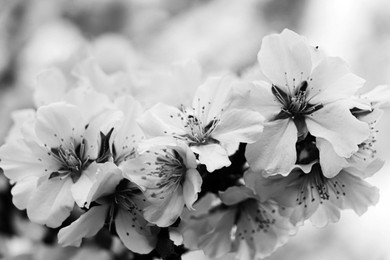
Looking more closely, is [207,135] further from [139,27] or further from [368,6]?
[368,6]

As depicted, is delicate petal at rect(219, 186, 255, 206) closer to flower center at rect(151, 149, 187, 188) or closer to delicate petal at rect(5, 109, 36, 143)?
flower center at rect(151, 149, 187, 188)

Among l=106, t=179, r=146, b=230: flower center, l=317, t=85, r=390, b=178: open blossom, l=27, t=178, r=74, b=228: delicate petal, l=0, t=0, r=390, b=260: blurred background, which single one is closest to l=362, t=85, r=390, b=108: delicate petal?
l=317, t=85, r=390, b=178: open blossom

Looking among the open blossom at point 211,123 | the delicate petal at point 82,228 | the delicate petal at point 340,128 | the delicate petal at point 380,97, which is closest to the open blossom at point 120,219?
the delicate petal at point 82,228

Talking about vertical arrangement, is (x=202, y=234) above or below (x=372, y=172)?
below

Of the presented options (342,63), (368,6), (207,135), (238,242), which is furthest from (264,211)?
(368,6)

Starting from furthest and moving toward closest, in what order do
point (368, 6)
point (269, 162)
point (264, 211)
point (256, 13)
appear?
point (368, 6) < point (256, 13) < point (264, 211) < point (269, 162)
